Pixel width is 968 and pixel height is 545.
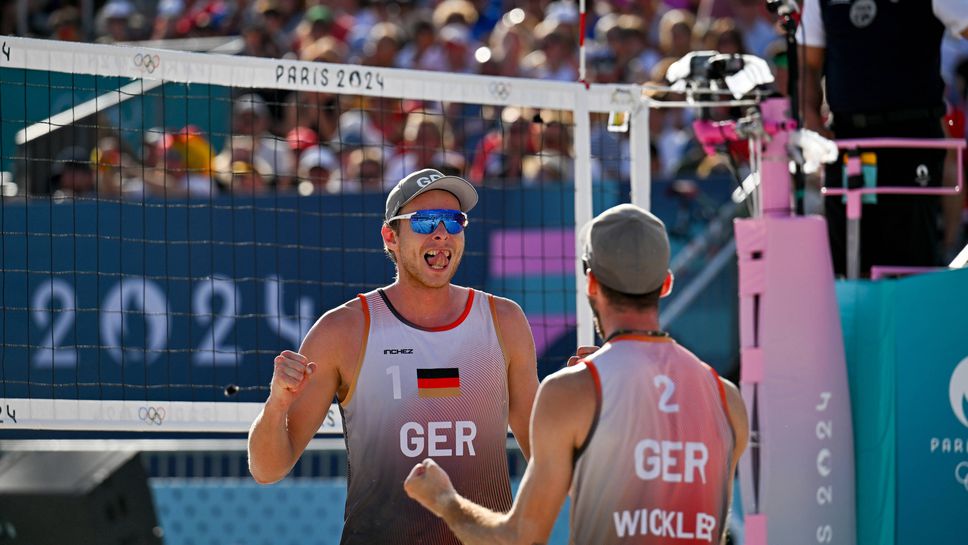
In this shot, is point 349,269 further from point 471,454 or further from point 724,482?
point 724,482

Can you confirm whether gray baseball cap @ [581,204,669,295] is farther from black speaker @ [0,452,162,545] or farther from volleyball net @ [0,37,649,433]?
black speaker @ [0,452,162,545]

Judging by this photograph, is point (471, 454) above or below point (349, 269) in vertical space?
below

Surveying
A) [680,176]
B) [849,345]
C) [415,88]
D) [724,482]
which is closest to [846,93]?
[849,345]

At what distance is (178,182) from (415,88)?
530cm

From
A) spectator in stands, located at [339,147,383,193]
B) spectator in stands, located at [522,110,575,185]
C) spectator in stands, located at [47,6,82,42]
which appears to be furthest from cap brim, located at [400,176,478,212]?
spectator in stands, located at [47,6,82,42]

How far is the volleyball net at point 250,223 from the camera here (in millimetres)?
7238

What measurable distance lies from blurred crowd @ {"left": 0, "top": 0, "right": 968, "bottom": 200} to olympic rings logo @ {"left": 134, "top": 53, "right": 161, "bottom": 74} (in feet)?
9.49

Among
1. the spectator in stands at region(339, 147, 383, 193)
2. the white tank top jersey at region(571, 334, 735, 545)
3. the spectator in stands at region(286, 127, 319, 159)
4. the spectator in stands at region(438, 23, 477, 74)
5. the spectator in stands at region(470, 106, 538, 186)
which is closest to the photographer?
the white tank top jersey at region(571, 334, 735, 545)

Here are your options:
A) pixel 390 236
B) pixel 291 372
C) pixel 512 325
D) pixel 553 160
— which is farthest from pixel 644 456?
pixel 553 160

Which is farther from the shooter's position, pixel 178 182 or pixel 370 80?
pixel 178 182

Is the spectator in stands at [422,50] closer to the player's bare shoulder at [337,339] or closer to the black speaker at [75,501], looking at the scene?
the black speaker at [75,501]

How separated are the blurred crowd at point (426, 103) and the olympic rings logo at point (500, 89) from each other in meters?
2.23

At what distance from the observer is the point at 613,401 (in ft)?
12.1

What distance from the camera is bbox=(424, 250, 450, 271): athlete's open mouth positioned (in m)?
4.84
